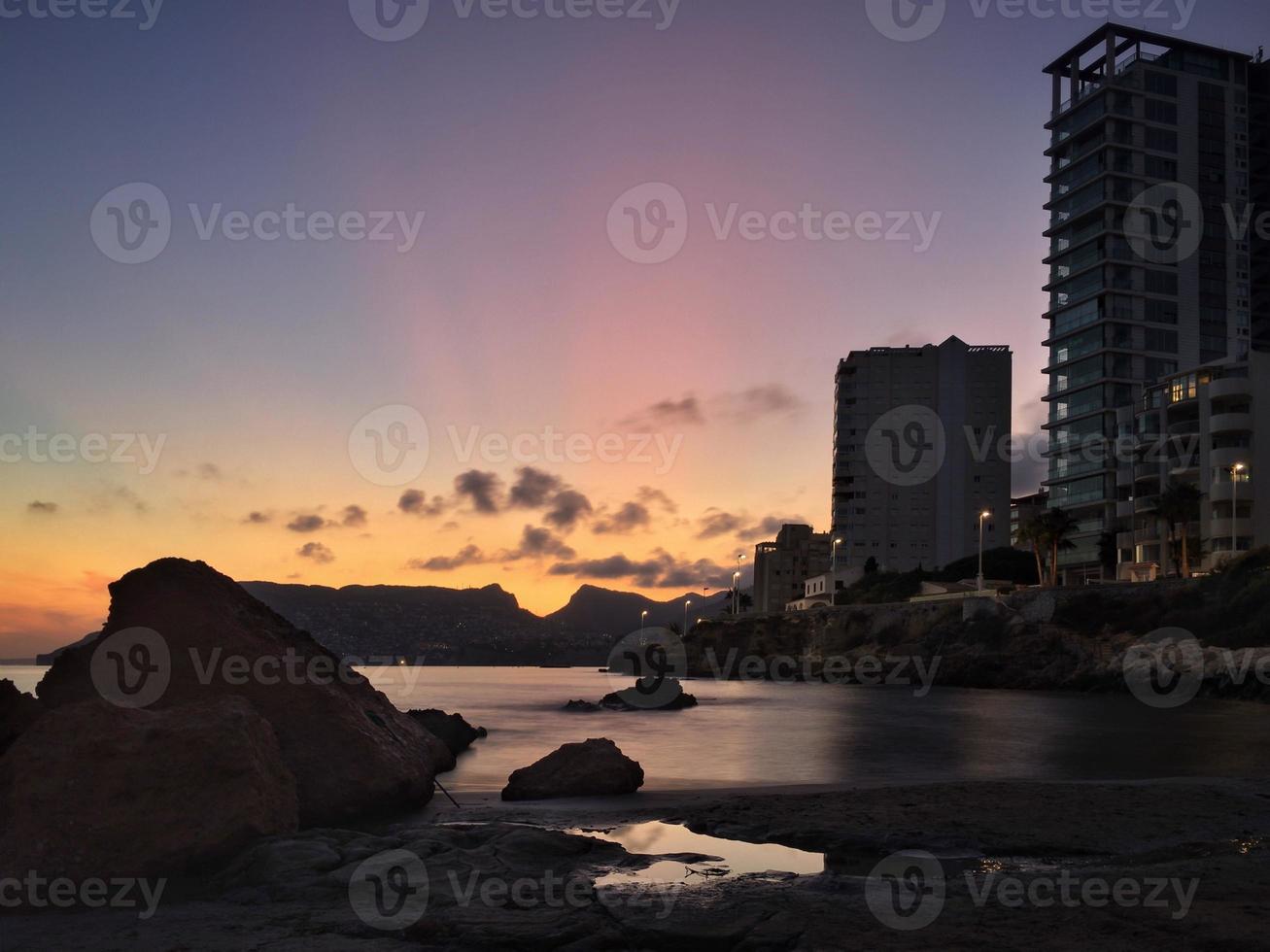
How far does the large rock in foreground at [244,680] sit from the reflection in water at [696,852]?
3.54 metres

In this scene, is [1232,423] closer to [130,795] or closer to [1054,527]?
[1054,527]

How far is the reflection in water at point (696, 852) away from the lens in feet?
32.4

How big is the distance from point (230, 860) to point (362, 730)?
4377 millimetres

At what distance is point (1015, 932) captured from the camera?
7.61 m

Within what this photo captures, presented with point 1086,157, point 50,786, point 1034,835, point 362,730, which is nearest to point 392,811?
point 362,730

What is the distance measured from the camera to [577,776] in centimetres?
1622

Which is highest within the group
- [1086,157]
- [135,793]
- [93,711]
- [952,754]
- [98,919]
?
[1086,157]

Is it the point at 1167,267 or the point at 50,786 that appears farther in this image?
the point at 1167,267

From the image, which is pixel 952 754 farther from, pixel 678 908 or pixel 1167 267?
pixel 1167 267

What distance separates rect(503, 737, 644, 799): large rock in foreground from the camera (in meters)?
15.9

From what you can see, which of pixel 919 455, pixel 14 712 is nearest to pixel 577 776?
pixel 14 712

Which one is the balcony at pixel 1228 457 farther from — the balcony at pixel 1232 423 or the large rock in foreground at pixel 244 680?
the large rock in foreground at pixel 244 680

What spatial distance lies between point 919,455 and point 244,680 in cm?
15923

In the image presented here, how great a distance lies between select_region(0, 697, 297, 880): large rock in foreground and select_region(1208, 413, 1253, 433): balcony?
92.9 meters
